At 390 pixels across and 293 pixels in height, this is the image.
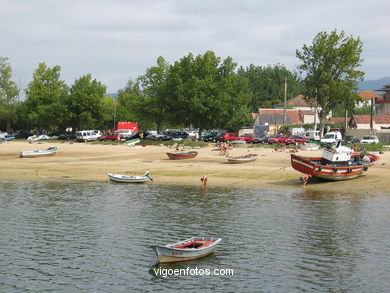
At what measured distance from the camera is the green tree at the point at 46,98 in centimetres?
10375

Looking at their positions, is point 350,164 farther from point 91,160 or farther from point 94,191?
point 91,160

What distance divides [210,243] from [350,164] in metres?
22.4

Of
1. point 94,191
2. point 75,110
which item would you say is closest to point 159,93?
point 75,110

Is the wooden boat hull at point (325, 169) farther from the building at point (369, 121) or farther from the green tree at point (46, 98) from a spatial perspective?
the green tree at point (46, 98)

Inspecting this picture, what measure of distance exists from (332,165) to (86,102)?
69361 millimetres

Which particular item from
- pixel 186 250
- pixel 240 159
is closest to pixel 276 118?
pixel 240 159

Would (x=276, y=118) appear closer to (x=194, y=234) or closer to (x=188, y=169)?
(x=188, y=169)

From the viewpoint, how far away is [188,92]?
3255 inches

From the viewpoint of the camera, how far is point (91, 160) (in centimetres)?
6134

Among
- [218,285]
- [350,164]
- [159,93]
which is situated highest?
[159,93]

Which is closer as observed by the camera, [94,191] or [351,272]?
[351,272]

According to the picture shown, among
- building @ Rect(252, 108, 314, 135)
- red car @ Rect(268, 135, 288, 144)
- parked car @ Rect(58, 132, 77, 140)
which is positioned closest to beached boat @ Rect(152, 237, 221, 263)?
red car @ Rect(268, 135, 288, 144)

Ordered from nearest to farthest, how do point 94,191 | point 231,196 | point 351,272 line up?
point 351,272 < point 231,196 < point 94,191

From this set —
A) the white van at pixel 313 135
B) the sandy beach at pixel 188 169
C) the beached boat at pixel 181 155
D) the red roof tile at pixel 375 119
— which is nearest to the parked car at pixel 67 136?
the sandy beach at pixel 188 169
